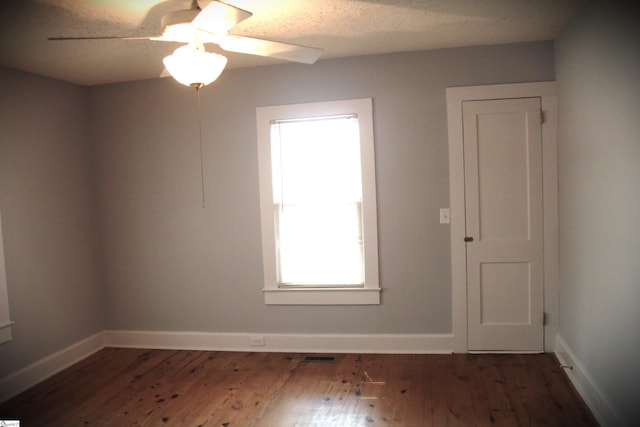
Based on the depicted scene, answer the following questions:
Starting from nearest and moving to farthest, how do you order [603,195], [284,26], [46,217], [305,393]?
[603,195] → [284,26] → [305,393] → [46,217]

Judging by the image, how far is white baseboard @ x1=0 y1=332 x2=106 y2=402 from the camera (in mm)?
3574

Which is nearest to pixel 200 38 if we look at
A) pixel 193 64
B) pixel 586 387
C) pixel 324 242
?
pixel 193 64

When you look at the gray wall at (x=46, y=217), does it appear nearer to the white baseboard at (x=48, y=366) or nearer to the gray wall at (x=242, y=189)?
A: the white baseboard at (x=48, y=366)

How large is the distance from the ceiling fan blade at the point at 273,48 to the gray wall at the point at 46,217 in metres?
2.28

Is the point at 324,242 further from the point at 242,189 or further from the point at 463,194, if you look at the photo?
the point at 463,194

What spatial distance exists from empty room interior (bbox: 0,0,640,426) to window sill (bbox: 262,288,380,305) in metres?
0.02

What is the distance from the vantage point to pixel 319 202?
4121 millimetres

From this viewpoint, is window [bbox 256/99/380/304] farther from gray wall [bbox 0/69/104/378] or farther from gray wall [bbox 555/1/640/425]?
gray wall [bbox 0/69/104/378]

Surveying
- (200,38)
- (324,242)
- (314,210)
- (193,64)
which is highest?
(200,38)

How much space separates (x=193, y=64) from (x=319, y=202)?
2068mm

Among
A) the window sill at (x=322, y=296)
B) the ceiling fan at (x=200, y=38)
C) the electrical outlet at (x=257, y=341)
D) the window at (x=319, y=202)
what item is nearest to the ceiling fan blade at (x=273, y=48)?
the ceiling fan at (x=200, y=38)

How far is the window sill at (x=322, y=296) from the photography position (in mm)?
4090

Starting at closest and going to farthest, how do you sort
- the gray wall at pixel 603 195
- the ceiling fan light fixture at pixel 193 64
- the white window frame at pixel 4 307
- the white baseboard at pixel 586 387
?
the ceiling fan light fixture at pixel 193 64, the gray wall at pixel 603 195, the white baseboard at pixel 586 387, the white window frame at pixel 4 307

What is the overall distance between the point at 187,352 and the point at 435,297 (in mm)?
2248
